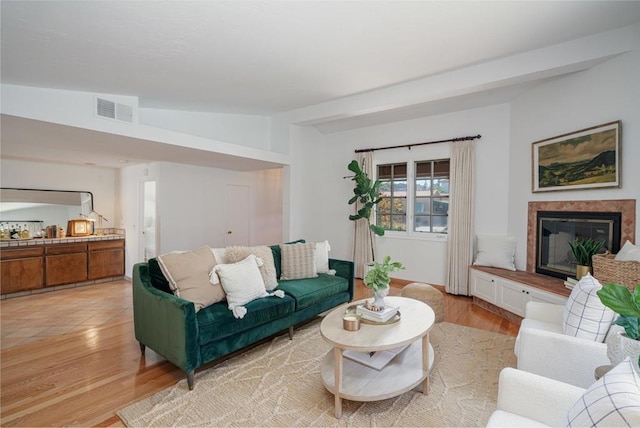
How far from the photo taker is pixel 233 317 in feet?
8.13

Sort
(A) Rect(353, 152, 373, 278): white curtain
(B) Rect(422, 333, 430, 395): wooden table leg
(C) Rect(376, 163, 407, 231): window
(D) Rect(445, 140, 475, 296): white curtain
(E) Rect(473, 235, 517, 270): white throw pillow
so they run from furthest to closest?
(A) Rect(353, 152, 373, 278): white curtain, (C) Rect(376, 163, 407, 231): window, (D) Rect(445, 140, 475, 296): white curtain, (E) Rect(473, 235, 517, 270): white throw pillow, (B) Rect(422, 333, 430, 395): wooden table leg

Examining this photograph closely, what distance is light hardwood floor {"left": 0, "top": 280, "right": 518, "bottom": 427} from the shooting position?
202 centimetres

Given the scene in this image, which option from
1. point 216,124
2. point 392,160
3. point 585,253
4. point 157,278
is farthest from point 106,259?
point 585,253

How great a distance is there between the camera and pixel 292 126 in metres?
5.12

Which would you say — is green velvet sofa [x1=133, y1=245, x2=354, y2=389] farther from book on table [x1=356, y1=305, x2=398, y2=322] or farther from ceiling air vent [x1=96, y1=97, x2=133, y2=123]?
ceiling air vent [x1=96, y1=97, x2=133, y2=123]

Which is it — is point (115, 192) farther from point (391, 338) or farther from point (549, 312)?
point (549, 312)

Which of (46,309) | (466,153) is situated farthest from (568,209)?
(46,309)

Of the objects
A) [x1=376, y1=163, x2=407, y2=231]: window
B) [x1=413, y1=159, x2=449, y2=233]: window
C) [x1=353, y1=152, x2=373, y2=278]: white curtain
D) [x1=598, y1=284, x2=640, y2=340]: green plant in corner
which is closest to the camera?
[x1=598, y1=284, x2=640, y2=340]: green plant in corner

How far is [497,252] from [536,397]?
3.23m

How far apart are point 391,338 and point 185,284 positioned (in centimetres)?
174

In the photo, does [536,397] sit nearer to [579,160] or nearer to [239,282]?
[239,282]

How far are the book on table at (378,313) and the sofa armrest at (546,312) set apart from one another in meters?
1.21

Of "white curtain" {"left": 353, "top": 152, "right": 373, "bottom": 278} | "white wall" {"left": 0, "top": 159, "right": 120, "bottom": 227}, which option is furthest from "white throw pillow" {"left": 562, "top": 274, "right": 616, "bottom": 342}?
"white wall" {"left": 0, "top": 159, "right": 120, "bottom": 227}

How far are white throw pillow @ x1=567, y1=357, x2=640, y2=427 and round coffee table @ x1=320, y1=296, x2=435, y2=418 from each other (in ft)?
3.28
